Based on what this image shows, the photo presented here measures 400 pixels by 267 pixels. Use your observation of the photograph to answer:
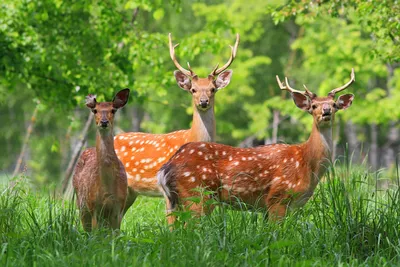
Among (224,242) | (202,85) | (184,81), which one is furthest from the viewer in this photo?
(184,81)

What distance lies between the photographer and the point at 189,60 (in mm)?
32531

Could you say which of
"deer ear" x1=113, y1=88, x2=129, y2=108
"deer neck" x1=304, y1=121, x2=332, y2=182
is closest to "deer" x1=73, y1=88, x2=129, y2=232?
"deer ear" x1=113, y1=88, x2=129, y2=108

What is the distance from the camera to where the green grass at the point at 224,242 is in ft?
20.7

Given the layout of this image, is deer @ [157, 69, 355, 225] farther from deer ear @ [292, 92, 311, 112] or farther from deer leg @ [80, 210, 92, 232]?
deer leg @ [80, 210, 92, 232]

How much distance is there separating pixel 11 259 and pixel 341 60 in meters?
20.7

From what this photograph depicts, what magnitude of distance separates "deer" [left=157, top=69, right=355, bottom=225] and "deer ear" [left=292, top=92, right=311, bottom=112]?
0.14m

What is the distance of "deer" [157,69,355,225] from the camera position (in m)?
8.45

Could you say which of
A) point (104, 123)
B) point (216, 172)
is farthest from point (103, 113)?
point (216, 172)

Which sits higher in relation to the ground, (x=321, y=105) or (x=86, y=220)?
(x=321, y=105)

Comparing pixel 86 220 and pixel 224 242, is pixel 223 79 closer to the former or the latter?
pixel 86 220

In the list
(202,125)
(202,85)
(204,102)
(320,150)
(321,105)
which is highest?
(202,85)

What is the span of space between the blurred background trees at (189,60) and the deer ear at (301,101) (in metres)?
0.54

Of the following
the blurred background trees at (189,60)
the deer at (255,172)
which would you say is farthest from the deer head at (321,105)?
the blurred background trees at (189,60)

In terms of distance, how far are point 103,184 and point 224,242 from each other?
1778 mm
